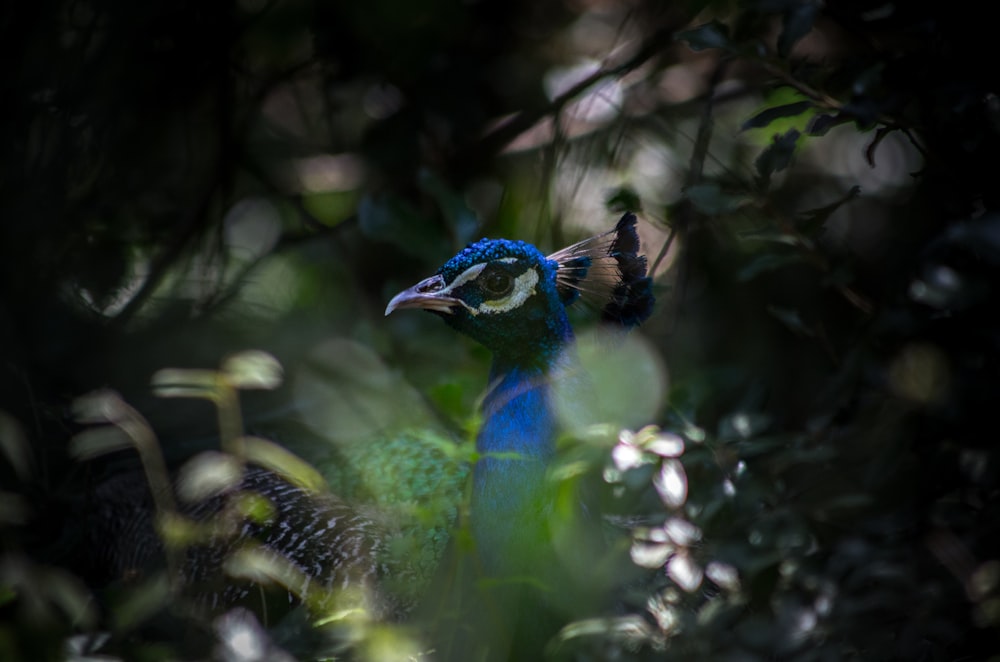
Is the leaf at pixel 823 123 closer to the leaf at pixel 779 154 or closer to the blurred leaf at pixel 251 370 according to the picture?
the leaf at pixel 779 154

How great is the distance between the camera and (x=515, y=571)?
159cm

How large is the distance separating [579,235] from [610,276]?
36.1 inches

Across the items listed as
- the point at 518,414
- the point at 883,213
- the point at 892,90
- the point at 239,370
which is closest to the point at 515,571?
the point at 518,414

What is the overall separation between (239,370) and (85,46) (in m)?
1.61

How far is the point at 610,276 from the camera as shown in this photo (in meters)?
1.80

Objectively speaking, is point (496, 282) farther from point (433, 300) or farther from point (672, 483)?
point (672, 483)

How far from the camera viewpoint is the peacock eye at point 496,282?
5.58 ft

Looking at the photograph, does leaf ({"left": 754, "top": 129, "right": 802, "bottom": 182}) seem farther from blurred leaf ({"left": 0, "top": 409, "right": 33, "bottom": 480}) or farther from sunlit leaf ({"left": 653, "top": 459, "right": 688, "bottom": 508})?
blurred leaf ({"left": 0, "top": 409, "right": 33, "bottom": 480})

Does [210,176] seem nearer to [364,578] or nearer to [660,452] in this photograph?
[364,578]

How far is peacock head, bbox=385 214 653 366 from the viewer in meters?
1.70

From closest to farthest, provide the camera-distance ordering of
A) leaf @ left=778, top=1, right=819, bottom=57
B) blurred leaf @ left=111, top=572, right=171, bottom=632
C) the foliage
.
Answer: blurred leaf @ left=111, top=572, right=171, bottom=632, the foliage, leaf @ left=778, top=1, right=819, bottom=57

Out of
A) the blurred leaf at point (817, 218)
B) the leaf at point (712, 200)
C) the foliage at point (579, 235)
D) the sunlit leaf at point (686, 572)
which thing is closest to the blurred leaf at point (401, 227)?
the foliage at point (579, 235)

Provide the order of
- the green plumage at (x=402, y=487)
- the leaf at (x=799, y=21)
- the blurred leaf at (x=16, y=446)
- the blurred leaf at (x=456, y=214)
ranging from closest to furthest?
the blurred leaf at (x=16, y=446), the leaf at (x=799, y=21), the green plumage at (x=402, y=487), the blurred leaf at (x=456, y=214)

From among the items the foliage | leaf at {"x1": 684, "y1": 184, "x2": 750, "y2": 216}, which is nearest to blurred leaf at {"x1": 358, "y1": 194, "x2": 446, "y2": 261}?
the foliage
